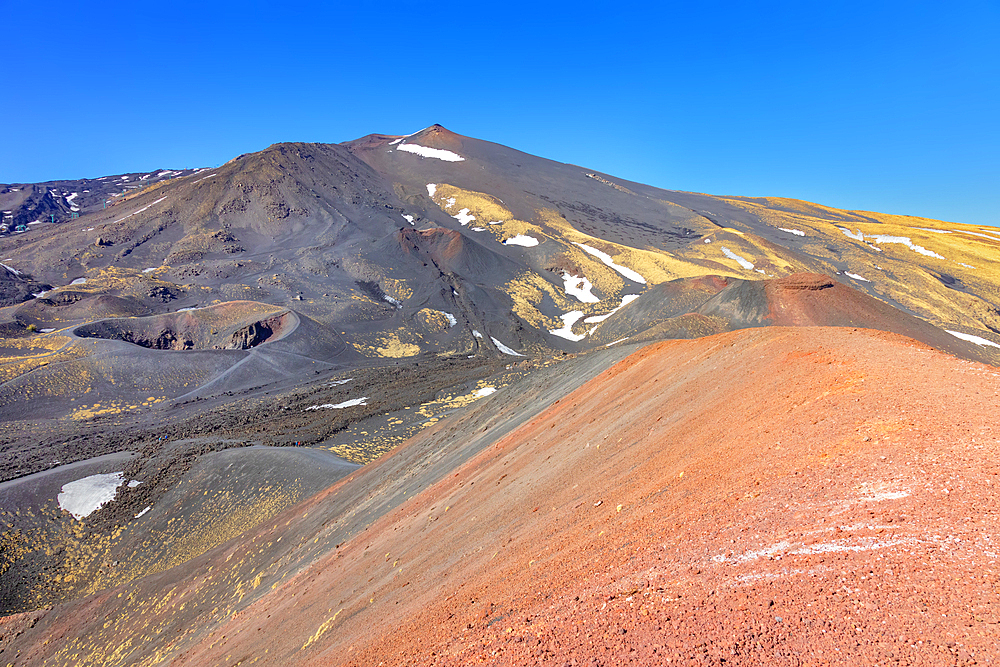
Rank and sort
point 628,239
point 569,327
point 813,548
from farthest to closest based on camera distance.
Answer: point 628,239, point 569,327, point 813,548

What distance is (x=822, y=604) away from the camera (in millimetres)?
4090

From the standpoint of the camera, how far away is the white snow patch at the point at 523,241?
7506 centimetres

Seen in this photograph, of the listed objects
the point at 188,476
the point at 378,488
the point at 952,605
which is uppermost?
the point at 952,605

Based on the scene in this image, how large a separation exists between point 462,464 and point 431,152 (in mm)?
106456

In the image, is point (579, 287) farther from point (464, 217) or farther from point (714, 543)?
point (714, 543)

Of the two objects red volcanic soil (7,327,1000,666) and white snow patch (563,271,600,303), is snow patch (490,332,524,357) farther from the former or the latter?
red volcanic soil (7,327,1000,666)

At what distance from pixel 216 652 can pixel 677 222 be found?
97930 mm

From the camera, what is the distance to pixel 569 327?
5459 cm

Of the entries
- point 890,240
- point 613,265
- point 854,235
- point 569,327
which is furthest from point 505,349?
point 890,240

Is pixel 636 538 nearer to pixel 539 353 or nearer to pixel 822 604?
pixel 822 604

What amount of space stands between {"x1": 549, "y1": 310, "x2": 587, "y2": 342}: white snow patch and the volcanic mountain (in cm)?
37

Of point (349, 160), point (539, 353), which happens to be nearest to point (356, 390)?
point (539, 353)

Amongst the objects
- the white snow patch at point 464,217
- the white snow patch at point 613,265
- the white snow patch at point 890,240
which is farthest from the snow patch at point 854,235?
the white snow patch at point 464,217

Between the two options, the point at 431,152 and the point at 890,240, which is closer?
the point at 890,240
